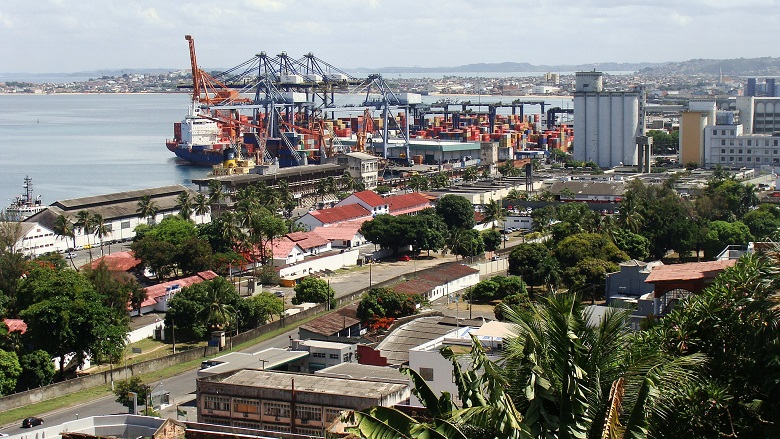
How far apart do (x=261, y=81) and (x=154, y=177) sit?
5929 millimetres

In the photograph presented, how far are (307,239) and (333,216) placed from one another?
338cm

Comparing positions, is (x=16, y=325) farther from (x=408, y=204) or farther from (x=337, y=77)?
(x=337, y=77)

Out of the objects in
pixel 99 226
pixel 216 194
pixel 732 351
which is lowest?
pixel 99 226

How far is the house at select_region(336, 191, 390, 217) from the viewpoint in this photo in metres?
27.5

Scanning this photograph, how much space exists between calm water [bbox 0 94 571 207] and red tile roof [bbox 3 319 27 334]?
72.5 ft

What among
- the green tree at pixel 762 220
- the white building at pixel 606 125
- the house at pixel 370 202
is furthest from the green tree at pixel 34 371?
the white building at pixel 606 125

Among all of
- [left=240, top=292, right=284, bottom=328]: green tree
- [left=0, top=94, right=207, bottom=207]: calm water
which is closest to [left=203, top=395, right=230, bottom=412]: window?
[left=240, top=292, right=284, bottom=328]: green tree

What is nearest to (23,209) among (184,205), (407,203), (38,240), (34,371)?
(38,240)

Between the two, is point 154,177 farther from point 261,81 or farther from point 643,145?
point 643,145

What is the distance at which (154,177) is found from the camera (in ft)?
146

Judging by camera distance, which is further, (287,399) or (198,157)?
(198,157)

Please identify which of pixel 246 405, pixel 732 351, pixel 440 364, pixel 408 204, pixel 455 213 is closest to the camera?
pixel 732 351

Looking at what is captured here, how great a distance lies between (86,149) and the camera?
57.9 meters

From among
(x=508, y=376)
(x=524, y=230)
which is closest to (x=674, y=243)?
(x=524, y=230)
